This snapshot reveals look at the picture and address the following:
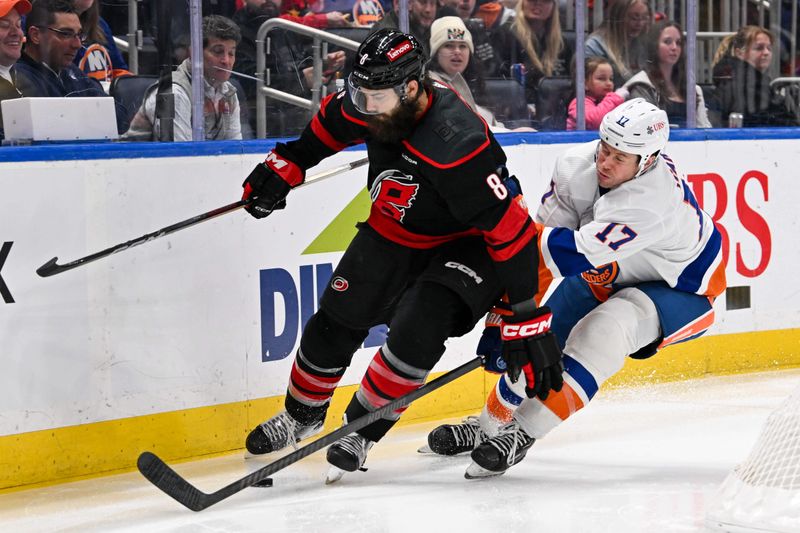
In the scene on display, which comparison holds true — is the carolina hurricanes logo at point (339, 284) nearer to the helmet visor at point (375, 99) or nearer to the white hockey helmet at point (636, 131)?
the helmet visor at point (375, 99)

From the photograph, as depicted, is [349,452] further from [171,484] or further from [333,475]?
[171,484]

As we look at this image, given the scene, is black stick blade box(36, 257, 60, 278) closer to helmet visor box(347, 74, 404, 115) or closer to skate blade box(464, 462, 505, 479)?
helmet visor box(347, 74, 404, 115)

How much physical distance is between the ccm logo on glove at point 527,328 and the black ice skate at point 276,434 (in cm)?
73

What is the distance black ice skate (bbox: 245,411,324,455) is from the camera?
3.45 metres

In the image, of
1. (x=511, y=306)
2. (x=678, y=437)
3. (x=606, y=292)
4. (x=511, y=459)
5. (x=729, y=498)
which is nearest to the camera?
(x=729, y=498)

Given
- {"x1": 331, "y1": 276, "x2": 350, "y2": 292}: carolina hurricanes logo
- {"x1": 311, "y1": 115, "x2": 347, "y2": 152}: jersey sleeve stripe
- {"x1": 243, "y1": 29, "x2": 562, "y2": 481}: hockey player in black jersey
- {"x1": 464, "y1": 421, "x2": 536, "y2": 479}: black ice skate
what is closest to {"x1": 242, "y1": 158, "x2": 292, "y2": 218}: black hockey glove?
{"x1": 243, "y1": 29, "x2": 562, "y2": 481}: hockey player in black jersey

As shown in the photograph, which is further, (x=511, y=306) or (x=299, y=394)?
(x=299, y=394)

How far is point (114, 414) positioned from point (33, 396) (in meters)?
0.25

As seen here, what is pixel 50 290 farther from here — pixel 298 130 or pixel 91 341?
pixel 298 130

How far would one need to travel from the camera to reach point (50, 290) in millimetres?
3291

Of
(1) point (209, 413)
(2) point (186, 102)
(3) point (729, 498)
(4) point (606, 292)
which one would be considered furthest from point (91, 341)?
(3) point (729, 498)

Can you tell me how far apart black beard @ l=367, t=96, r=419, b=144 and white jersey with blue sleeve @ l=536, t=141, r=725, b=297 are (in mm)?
475

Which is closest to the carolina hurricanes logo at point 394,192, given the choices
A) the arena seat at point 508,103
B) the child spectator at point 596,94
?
the arena seat at point 508,103

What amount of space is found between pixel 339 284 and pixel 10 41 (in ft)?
3.55
